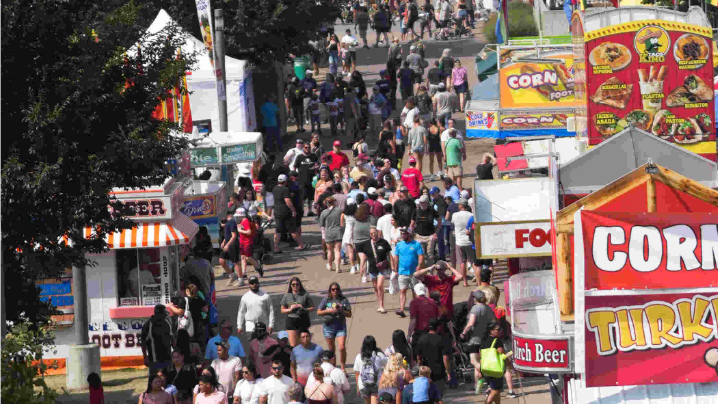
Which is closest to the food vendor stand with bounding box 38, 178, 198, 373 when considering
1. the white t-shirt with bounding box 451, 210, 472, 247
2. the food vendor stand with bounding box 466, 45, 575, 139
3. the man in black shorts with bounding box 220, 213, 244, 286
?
the man in black shorts with bounding box 220, 213, 244, 286

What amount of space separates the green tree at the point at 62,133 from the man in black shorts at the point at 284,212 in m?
8.37

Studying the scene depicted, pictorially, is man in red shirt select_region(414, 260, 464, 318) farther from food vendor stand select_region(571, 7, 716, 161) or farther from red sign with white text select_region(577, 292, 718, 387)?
red sign with white text select_region(577, 292, 718, 387)

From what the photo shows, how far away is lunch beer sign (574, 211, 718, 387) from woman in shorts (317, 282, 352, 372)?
593cm

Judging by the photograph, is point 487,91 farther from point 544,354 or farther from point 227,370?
point 544,354

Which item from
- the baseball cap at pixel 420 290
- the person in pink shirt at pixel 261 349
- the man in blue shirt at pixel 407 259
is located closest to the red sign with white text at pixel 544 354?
the person in pink shirt at pixel 261 349

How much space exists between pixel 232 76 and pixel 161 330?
563 inches

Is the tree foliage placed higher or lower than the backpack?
higher

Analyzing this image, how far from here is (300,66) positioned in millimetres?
38656

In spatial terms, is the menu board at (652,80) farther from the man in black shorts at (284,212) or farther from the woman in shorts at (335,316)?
the man in black shorts at (284,212)

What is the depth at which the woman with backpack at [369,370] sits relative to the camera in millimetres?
15062

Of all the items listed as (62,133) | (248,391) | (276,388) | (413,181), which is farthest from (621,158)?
(413,181)

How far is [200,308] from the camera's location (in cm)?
1786

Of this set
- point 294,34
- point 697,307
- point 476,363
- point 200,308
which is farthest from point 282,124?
point 697,307

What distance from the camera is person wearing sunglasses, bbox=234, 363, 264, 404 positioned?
14.5 metres
